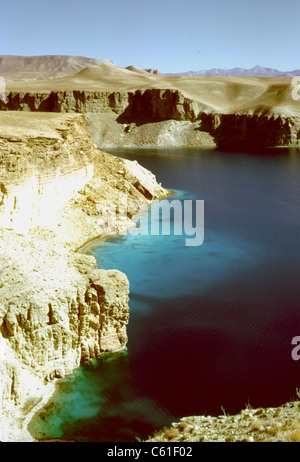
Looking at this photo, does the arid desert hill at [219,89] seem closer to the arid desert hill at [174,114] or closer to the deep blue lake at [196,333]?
the arid desert hill at [174,114]

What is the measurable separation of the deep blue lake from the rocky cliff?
57392 millimetres

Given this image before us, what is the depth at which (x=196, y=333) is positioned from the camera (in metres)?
18.5

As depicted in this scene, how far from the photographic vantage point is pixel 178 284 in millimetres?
23453

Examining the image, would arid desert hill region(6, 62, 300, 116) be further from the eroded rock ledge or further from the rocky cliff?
the eroded rock ledge

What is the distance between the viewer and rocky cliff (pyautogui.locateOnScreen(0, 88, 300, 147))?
90.5m

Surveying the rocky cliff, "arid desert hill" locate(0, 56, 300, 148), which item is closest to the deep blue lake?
the rocky cliff

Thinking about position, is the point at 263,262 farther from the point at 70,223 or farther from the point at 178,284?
the point at 70,223

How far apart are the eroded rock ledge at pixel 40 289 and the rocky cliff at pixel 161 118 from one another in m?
66.9

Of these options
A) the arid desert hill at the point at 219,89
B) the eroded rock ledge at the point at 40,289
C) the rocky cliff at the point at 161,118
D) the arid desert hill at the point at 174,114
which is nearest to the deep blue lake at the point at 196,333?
the eroded rock ledge at the point at 40,289

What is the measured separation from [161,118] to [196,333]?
3264 inches

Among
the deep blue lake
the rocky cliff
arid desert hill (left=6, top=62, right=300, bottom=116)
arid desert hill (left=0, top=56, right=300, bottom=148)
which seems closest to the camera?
the deep blue lake

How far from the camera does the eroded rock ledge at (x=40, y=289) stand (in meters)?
14.0

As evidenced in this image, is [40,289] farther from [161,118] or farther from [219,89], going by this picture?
[219,89]

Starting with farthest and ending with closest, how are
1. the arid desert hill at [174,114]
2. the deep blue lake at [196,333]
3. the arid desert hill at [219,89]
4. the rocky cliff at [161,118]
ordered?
the arid desert hill at [219,89]
the arid desert hill at [174,114]
the rocky cliff at [161,118]
the deep blue lake at [196,333]
